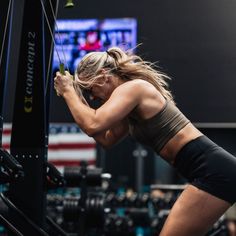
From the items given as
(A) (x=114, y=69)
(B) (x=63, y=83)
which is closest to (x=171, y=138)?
(A) (x=114, y=69)

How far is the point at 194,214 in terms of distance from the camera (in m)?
2.56

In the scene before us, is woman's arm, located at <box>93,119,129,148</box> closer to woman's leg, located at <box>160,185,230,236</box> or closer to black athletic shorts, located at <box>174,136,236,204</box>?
black athletic shorts, located at <box>174,136,236,204</box>

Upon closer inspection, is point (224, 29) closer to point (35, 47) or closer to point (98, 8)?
point (98, 8)

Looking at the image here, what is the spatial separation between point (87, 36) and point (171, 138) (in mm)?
3533

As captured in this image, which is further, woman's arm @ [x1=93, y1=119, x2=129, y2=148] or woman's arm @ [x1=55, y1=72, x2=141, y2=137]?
woman's arm @ [x1=93, y1=119, x2=129, y2=148]

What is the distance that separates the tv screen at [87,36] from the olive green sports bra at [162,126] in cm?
321

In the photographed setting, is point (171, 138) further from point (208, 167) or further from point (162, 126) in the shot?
point (208, 167)

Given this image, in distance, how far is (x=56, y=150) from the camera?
35.0 ft

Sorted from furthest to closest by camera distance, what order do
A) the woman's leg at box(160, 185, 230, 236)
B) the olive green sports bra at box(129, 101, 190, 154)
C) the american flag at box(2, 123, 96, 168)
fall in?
1. the american flag at box(2, 123, 96, 168)
2. the olive green sports bra at box(129, 101, 190, 154)
3. the woman's leg at box(160, 185, 230, 236)

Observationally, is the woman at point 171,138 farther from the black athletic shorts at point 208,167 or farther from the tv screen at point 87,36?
the tv screen at point 87,36

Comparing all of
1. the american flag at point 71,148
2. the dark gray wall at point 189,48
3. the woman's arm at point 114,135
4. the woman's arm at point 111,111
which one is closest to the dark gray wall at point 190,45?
the dark gray wall at point 189,48

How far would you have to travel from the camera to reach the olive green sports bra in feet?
8.75

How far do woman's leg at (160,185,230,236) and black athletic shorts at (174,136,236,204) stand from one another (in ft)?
0.12

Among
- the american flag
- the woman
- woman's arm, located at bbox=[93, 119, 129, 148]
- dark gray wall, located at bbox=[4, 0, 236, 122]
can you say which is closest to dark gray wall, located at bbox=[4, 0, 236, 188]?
dark gray wall, located at bbox=[4, 0, 236, 122]
